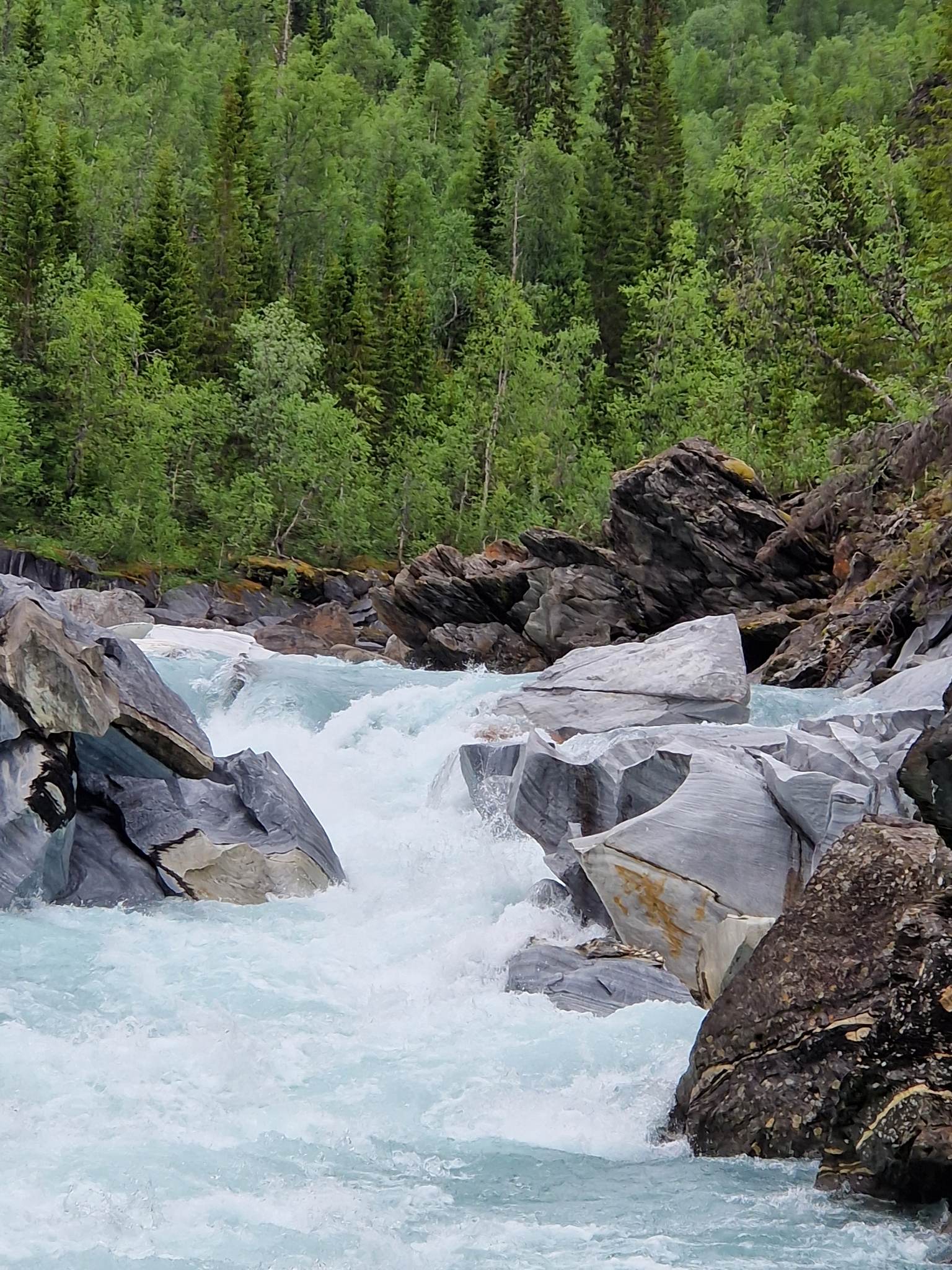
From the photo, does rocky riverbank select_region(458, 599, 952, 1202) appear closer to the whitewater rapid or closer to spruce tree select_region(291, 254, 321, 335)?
the whitewater rapid

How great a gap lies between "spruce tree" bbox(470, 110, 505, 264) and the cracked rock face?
183ft

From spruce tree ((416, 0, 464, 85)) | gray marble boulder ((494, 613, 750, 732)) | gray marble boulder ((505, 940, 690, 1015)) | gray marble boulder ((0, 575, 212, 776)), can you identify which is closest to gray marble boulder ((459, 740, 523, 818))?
gray marble boulder ((494, 613, 750, 732))

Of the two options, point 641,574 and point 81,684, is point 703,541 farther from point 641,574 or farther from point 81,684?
point 81,684

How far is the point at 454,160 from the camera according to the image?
67188mm

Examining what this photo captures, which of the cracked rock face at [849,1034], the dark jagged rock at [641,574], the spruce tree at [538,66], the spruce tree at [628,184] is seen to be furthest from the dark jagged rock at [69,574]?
the spruce tree at [538,66]

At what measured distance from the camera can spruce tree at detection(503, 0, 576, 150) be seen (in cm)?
6800

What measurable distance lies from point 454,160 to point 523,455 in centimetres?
2780

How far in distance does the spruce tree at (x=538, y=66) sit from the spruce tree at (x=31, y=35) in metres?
23.0

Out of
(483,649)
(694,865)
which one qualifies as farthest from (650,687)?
(483,649)

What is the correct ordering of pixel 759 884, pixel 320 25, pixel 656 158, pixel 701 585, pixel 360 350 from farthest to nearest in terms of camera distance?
1. pixel 320 25
2. pixel 656 158
3. pixel 360 350
4. pixel 701 585
5. pixel 759 884

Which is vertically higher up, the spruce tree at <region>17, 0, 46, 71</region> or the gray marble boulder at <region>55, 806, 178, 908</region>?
the spruce tree at <region>17, 0, 46, 71</region>

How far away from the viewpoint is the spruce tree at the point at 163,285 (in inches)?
1845

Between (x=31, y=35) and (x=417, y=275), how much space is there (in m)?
23.3

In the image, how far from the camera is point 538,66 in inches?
2724
